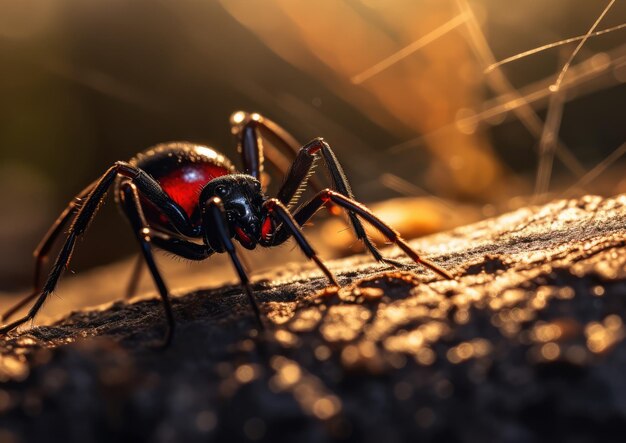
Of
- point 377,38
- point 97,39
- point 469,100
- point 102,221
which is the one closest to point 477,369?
point 469,100

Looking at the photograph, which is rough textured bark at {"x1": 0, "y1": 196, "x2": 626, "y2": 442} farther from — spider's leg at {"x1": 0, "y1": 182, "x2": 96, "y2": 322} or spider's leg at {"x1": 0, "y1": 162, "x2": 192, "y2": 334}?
spider's leg at {"x1": 0, "y1": 182, "x2": 96, "y2": 322}

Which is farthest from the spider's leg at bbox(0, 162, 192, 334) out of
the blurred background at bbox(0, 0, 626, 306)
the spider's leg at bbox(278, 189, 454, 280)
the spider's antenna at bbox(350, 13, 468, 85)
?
the blurred background at bbox(0, 0, 626, 306)

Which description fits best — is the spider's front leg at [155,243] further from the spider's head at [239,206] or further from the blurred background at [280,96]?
the blurred background at [280,96]

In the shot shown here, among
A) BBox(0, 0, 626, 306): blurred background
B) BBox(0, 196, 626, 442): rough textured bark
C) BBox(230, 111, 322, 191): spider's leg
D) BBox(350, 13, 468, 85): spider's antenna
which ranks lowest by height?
BBox(0, 196, 626, 442): rough textured bark

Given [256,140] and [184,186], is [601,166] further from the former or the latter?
[184,186]

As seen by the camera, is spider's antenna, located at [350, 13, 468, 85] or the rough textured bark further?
spider's antenna, located at [350, 13, 468, 85]

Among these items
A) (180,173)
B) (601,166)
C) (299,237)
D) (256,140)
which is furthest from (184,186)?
(601,166)
